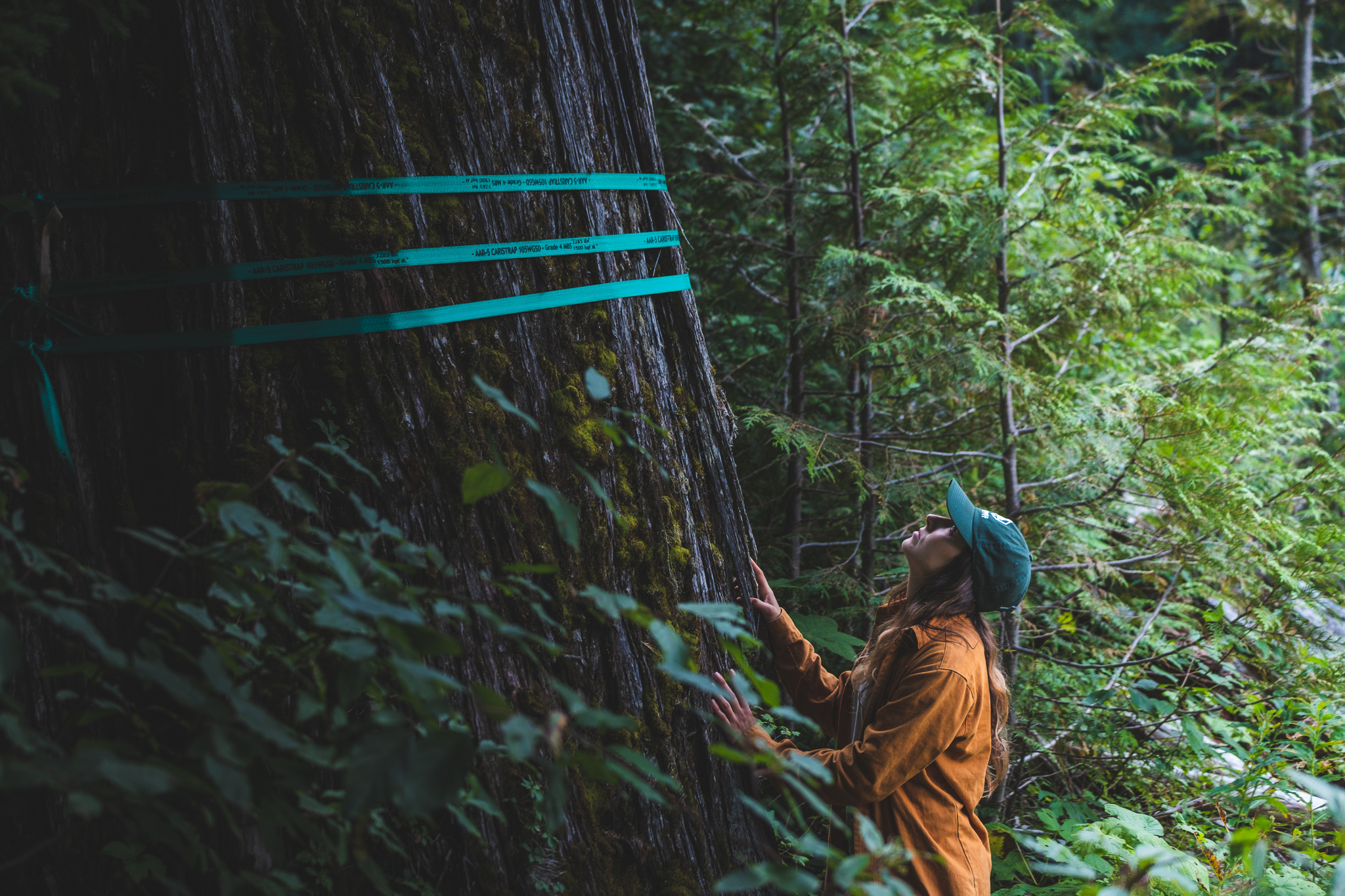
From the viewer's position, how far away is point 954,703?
2109 mm

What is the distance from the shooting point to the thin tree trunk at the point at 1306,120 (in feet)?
25.4

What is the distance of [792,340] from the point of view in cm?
398

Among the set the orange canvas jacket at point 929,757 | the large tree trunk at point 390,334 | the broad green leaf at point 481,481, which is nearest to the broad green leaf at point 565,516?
the broad green leaf at point 481,481

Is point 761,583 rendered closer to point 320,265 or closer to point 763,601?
point 763,601

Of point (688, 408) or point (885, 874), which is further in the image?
point (688, 408)

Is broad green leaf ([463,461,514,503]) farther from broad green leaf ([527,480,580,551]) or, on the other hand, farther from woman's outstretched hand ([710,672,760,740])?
woman's outstretched hand ([710,672,760,740])

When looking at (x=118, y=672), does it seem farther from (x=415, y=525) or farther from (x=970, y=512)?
(x=970, y=512)

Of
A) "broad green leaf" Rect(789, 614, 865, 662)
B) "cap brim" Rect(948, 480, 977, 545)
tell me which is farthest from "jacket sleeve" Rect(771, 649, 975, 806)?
"broad green leaf" Rect(789, 614, 865, 662)

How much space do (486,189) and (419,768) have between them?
4.46 ft

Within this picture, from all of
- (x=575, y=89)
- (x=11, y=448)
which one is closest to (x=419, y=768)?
(x=11, y=448)

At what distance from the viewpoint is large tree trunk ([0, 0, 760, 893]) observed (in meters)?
1.57

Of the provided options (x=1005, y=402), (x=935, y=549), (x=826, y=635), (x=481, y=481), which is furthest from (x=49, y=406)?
(x=1005, y=402)

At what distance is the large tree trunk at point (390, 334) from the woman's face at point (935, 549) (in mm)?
806

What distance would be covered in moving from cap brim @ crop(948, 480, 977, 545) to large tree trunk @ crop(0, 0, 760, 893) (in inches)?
35.0
